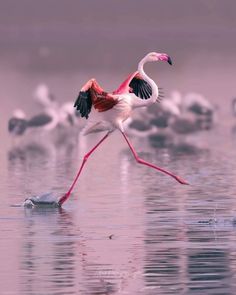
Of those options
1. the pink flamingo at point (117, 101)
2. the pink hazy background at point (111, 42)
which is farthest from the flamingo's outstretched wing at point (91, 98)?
the pink hazy background at point (111, 42)

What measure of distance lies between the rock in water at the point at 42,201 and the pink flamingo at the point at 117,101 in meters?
0.53

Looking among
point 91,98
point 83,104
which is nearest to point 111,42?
point 91,98

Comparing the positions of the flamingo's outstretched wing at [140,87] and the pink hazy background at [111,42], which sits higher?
the pink hazy background at [111,42]

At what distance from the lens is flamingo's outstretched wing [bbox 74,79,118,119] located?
1930 centimetres

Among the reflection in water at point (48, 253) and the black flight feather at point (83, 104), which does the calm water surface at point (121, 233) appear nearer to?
the reflection in water at point (48, 253)

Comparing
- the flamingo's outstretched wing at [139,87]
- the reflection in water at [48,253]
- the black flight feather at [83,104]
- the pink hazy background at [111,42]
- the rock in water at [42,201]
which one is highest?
the pink hazy background at [111,42]

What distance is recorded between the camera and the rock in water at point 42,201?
1862cm

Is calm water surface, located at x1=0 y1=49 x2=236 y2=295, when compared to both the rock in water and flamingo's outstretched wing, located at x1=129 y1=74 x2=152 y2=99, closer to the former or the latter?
the rock in water

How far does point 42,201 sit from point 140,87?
2.33 meters

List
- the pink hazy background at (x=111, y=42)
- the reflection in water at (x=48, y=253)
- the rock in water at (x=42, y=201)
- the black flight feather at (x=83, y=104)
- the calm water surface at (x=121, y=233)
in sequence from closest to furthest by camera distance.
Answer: the reflection in water at (x=48, y=253) → the calm water surface at (x=121, y=233) → the rock in water at (x=42, y=201) → the black flight feather at (x=83, y=104) → the pink hazy background at (x=111, y=42)

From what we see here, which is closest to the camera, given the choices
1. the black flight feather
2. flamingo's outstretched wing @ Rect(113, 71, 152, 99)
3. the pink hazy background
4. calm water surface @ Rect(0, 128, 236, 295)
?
calm water surface @ Rect(0, 128, 236, 295)

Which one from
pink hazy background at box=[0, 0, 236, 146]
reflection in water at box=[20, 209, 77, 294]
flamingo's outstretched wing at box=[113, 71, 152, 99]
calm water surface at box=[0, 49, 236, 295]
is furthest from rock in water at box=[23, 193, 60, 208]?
pink hazy background at box=[0, 0, 236, 146]

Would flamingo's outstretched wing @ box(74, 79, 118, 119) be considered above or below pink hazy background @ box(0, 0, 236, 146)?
below

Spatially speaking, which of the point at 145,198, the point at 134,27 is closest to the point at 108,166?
the point at 145,198
